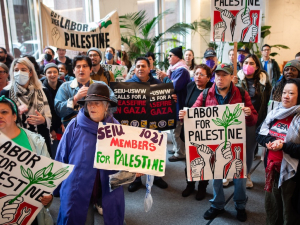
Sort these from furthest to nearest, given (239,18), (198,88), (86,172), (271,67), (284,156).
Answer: (271,67)
(239,18)
(198,88)
(284,156)
(86,172)

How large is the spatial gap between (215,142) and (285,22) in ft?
38.3

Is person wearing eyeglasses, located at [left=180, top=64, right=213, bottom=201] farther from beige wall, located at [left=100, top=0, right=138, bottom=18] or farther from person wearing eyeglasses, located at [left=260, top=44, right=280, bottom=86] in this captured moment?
beige wall, located at [left=100, top=0, right=138, bottom=18]

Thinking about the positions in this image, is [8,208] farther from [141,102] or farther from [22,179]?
[141,102]

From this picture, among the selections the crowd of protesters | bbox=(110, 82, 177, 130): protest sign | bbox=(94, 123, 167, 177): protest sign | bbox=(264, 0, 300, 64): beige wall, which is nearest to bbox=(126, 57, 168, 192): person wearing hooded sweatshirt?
the crowd of protesters

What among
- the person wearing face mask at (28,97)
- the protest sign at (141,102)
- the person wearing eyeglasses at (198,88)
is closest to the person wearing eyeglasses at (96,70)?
the protest sign at (141,102)

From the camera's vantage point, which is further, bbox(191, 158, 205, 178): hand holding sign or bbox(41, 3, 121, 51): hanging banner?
bbox(41, 3, 121, 51): hanging banner

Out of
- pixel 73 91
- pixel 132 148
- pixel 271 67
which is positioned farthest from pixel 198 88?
pixel 271 67

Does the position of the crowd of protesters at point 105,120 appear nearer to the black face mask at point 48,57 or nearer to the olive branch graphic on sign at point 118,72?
the olive branch graphic on sign at point 118,72

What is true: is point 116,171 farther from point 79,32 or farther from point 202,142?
point 79,32

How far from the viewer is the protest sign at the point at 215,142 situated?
2818 mm

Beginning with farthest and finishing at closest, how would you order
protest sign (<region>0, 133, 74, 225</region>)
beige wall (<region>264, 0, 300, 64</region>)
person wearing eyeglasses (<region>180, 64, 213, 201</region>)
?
1. beige wall (<region>264, 0, 300, 64</region>)
2. person wearing eyeglasses (<region>180, 64, 213, 201</region>)
3. protest sign (<region>0, 133, 74, 225</region>)

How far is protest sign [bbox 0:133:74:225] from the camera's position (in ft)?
6.22

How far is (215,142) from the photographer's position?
113 inches

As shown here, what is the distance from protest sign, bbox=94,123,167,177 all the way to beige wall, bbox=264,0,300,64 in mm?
11674
